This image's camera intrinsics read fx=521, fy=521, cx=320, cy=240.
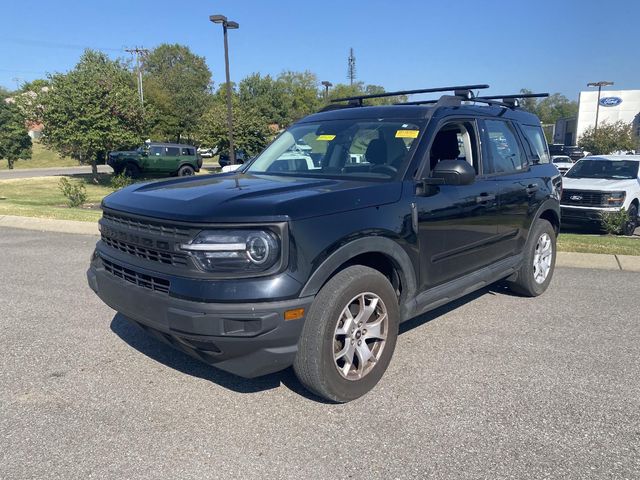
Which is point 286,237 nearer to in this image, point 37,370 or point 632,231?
point 37,370

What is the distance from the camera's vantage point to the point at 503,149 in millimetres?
4984

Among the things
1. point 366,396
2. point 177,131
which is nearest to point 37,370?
point 366,396

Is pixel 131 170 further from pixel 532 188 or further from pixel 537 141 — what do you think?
pixel 532 188

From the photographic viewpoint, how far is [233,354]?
2.92 metres

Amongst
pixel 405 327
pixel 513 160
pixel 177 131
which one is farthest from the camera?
pixel 177 131

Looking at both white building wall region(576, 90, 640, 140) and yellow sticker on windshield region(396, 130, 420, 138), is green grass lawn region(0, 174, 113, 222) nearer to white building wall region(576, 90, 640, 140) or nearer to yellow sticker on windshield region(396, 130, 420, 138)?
yellow sticker on windshield region(396, 130, 420, 138)

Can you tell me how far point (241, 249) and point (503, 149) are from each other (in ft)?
10.5

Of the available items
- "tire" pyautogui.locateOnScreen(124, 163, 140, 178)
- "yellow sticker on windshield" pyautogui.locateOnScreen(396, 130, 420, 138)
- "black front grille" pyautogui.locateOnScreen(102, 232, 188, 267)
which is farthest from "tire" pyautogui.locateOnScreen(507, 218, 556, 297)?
"tire" pyautogui.locateOnScreen(124, 163, 140, 178)

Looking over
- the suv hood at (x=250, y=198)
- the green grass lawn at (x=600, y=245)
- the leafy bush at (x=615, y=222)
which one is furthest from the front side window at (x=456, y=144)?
the leafy bush at (x=615, y=222)

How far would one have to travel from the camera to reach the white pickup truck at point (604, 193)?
35.4ft

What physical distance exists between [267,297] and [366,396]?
1.13 meters

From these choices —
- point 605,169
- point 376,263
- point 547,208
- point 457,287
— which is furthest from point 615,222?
point 376,263

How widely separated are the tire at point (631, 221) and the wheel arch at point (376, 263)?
8.74 metres

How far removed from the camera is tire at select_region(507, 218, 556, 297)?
5367 millimetres
